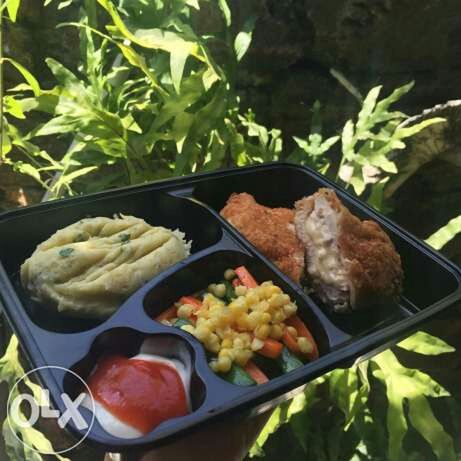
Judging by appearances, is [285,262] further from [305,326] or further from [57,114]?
[57,114]

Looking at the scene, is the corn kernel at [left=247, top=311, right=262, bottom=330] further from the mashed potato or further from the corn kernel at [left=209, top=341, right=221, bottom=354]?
the mashed potato

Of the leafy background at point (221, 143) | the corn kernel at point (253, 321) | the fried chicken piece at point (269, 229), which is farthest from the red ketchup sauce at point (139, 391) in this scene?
the leafy background at point (221, 143)

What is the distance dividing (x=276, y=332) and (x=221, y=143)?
0.89 metres

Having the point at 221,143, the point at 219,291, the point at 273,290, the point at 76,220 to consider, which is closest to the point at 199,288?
the point at 219,291

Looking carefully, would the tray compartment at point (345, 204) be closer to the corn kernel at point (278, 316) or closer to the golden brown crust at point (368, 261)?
the golden brown crust at point (368, 261)

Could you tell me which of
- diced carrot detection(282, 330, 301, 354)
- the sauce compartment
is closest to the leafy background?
the sauce compartment

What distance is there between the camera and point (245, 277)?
2.95 ft

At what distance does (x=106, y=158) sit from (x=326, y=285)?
83 cm

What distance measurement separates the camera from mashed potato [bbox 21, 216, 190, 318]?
0.81 m

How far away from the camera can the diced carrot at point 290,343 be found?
784 mm

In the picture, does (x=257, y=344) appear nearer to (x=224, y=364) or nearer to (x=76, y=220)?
(x=224, y=364)

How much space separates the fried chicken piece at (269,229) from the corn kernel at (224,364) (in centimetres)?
25

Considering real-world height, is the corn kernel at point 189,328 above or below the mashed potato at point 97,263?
below

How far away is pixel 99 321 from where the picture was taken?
0.81 metres
